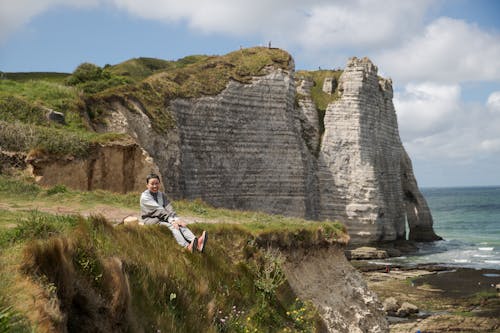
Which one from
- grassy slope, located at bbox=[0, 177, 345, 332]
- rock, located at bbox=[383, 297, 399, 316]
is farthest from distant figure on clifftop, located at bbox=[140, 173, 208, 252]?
rock, located at bbox=[383, 297, 399, 316]

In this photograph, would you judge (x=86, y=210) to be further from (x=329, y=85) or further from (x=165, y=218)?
(x=329, y=85)

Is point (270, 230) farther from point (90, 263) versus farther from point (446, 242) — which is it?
point (446, 242)

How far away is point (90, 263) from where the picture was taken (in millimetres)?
6324

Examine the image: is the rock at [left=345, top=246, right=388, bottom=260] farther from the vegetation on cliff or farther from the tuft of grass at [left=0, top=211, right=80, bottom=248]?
the tuft of grass at [left=0, top=211, right=80, bottom=248]

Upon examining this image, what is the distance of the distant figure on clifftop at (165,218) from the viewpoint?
9.55 metres

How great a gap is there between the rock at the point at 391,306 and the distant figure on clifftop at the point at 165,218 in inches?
853

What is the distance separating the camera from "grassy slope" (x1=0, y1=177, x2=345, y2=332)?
542 cm

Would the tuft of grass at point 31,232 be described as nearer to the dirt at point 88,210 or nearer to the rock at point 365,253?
the dirt at point 88,210

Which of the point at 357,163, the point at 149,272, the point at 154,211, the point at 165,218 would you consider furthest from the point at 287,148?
the point at 149,272

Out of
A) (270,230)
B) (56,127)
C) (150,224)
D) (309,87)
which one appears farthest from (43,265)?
(309,87)

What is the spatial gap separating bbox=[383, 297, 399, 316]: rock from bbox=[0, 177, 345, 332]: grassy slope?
15.8 m

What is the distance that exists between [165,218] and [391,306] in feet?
74.0

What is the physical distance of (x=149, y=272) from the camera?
25.6 ft

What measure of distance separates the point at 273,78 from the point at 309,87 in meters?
8.16
